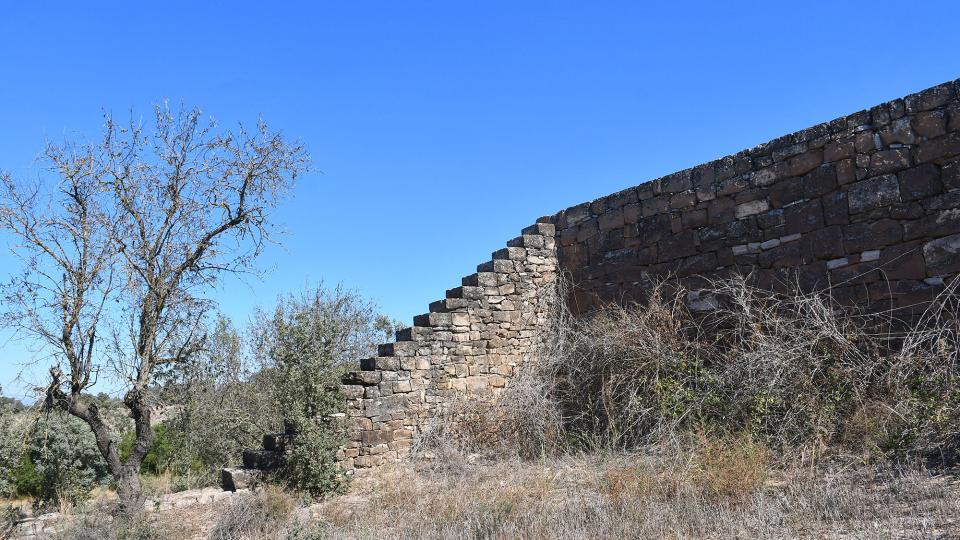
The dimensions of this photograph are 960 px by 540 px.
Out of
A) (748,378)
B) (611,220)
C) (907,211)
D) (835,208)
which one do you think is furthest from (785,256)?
(611,220)

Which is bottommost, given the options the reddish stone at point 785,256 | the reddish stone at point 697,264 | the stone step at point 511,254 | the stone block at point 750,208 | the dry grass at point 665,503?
the dry grass at point 665,503

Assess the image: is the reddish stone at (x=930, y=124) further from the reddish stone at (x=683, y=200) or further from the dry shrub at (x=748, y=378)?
the reddish stone at (x=683, y=200)

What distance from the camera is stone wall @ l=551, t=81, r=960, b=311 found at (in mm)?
6508

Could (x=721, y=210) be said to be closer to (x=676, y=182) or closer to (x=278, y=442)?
(x=676, y=182)

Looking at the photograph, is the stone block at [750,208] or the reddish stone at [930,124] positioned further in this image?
the stone block at [750,208]

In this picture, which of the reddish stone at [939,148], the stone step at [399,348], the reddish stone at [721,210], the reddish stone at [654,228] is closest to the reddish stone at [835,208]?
the reddish stone at [939,148]

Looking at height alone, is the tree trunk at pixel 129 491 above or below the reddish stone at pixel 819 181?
A: below

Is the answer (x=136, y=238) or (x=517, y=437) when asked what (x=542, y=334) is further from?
(x=136, y=238)

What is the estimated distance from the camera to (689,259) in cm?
873

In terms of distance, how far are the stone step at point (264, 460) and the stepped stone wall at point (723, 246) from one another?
781 mm

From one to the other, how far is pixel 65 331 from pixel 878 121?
841cm

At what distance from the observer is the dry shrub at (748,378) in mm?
5957

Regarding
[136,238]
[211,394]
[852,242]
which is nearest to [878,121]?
[852,242]

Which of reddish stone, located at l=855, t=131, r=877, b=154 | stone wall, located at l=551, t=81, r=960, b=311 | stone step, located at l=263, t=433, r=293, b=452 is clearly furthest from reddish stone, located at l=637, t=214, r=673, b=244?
stone step, located at l=263, t=433, r=293, b=452
